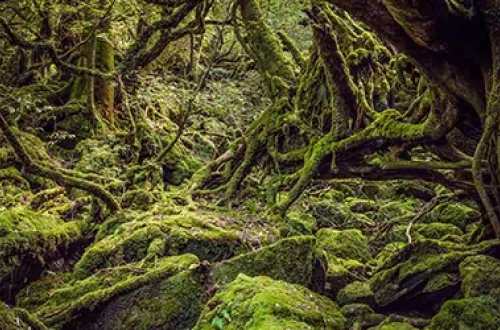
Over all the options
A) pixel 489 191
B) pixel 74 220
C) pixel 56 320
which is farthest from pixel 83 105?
pixel 489 191

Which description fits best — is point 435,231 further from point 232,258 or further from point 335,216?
point 232,258

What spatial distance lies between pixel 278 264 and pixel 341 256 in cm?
170

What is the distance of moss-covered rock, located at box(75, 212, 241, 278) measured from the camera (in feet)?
28.3

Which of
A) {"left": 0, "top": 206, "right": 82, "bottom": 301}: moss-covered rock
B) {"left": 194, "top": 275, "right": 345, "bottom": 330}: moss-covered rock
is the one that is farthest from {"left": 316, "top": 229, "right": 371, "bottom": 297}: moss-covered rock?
{"left": 0, "top": 206, "right": 82, "bottom": 301}: moss-covered rock

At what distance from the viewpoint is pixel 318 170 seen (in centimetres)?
754

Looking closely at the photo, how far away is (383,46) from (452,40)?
4021 millimetres

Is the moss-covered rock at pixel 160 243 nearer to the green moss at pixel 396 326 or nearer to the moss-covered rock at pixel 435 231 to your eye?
the moss-covered rock at pixel 435 231

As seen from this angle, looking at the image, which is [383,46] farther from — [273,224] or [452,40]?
[452,40]

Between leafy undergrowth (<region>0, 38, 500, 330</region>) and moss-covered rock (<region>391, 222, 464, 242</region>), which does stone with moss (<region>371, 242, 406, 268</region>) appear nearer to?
leafy undergrowth (<region>0, 38, 500, 330</region>)

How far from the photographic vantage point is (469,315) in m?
5.44

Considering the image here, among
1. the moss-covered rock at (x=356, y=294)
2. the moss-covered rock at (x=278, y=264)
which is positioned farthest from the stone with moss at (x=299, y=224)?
the moss-covered rock at (x=356, y=294)

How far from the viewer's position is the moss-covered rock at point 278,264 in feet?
24.3

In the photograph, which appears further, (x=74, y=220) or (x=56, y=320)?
(x=74, y=220)

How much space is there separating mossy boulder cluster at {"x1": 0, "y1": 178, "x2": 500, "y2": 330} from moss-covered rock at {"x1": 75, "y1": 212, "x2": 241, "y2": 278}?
19 mm
